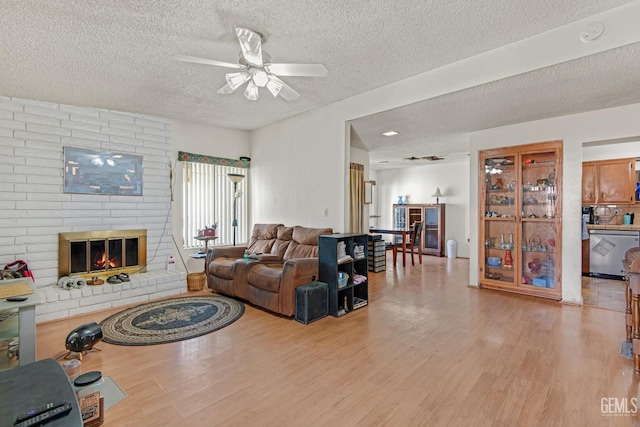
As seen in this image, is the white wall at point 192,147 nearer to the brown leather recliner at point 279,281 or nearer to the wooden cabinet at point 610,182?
the brown leather recliner at point 279,281

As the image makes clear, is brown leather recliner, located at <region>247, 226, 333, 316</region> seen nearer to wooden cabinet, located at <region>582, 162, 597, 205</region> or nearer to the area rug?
the area rug

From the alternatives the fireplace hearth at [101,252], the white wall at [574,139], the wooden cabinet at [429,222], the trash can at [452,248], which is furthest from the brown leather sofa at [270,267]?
the trash can at [452,248]

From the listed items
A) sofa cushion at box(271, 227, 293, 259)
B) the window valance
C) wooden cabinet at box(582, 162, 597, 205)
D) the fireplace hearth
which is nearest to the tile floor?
wooden cabinet at box(582, 162, 597, 205)

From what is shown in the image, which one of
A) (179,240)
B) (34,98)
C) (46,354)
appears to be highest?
(34,98)

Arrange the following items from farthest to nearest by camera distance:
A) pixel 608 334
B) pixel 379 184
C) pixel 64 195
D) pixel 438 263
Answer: pixel 379 184, pixel 438 263, pixel 64 195, pixel 608 334

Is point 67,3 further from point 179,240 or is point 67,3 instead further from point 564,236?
point 564,236

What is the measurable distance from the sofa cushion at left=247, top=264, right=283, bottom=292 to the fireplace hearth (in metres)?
2.07

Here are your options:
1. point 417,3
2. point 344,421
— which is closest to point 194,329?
point 344,421

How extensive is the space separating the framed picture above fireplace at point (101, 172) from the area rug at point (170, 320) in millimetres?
1821

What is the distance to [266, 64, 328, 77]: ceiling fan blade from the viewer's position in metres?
2.58

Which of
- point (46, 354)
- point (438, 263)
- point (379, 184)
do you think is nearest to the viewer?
point (46, 354)

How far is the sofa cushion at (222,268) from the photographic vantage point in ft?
13.7

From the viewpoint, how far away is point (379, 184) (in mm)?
9711

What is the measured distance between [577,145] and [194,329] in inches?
202
